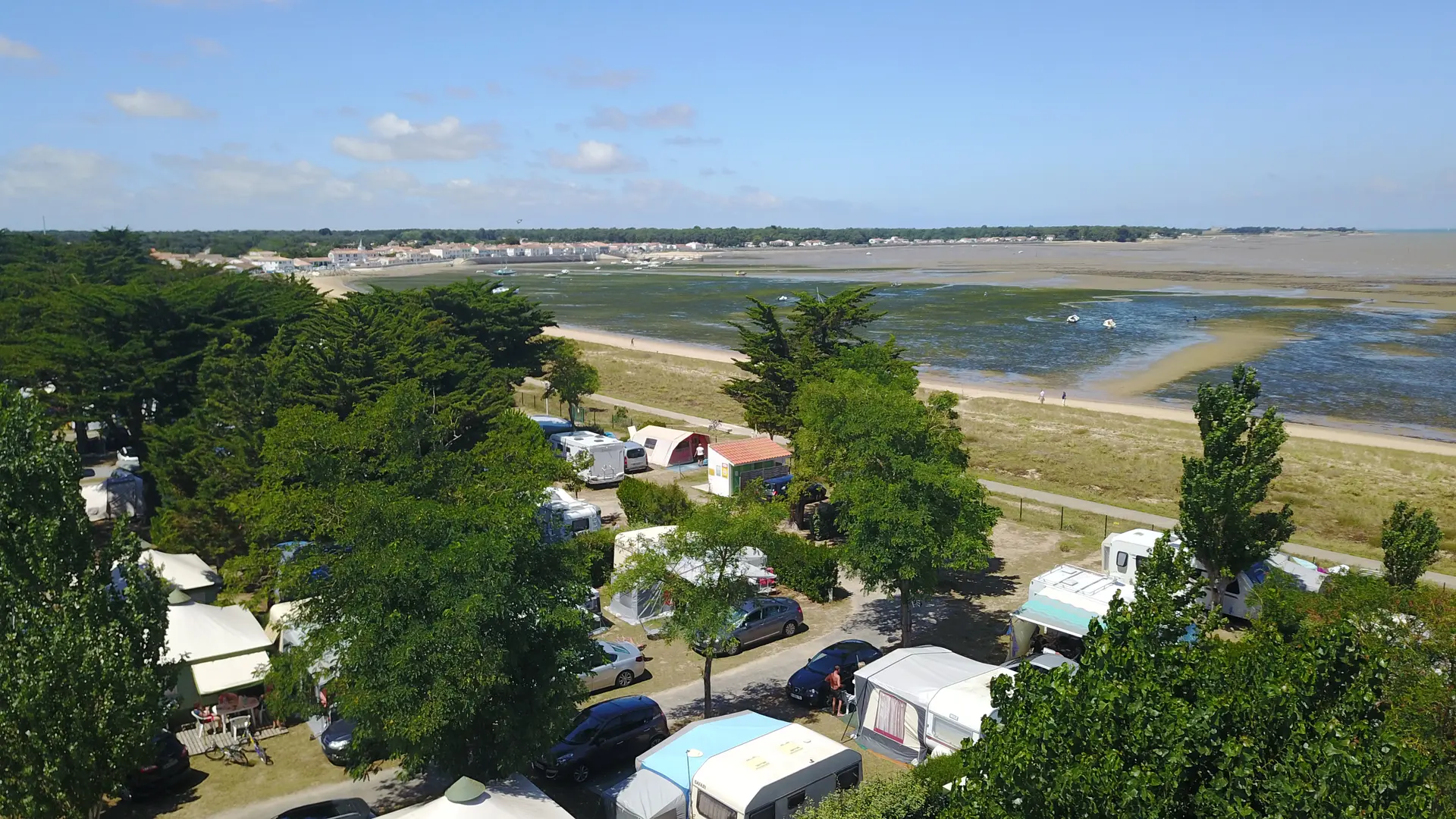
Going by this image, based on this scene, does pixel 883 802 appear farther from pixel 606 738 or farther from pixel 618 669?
pixel 618 669

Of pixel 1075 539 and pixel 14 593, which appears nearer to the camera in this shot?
pixel 14 593

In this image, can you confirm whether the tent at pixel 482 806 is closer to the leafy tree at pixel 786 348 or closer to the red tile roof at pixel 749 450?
the red tile roof at pixel 749 450

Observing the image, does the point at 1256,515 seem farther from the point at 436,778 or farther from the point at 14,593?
the point at 14,593

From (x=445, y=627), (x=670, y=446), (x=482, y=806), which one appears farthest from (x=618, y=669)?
(x=670, y=446)

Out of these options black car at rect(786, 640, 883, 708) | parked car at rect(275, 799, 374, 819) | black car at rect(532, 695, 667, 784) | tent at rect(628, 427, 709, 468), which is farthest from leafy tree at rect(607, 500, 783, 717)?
tent at rect(628, 427, 709, 468)

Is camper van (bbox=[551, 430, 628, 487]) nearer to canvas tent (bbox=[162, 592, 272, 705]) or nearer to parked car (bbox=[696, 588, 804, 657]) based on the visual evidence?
parked car (bbox=[696, 588, 804, 657])

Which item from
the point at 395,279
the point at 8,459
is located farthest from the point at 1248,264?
the point at 8,459
